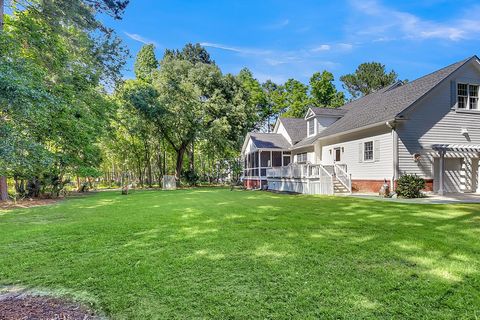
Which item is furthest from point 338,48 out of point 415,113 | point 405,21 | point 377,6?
point 415,113

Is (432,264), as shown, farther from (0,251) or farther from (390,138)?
(390,138)

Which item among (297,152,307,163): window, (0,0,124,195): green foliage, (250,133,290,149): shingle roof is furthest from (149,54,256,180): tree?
(0,0,124,195): green foliage

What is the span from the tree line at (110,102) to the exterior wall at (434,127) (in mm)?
13569

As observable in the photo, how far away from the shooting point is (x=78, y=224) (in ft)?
23.8

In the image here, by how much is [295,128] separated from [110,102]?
618 inches

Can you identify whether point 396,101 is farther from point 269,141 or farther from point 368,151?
point 269,141

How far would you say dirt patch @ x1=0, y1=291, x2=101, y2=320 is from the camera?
8.89 feet

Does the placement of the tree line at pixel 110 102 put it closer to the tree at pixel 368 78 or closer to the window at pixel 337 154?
the tree at pixel 368 78

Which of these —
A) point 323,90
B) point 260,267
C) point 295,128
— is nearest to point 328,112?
point 295,128

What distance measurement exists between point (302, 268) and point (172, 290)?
1.72 metres

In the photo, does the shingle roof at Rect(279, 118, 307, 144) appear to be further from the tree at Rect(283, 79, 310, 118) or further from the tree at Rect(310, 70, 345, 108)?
the tree at Rect(310, 70, 345, 108)

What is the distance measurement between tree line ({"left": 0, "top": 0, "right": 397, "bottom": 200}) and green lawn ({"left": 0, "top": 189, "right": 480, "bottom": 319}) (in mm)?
1595

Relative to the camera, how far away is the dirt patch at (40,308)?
271 centimetres

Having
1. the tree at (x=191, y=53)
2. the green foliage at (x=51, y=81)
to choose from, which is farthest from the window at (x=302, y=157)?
the tree at (x=191, y=53)
